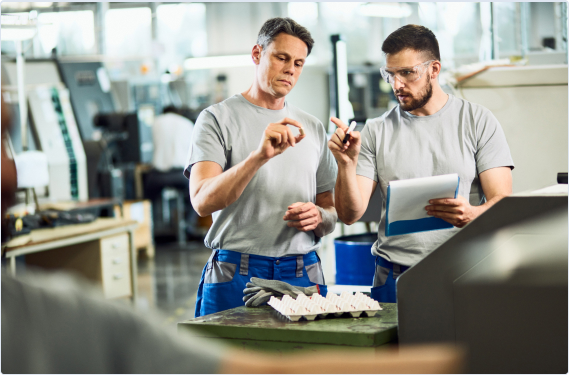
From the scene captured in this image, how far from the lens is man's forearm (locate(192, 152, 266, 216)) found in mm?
1573

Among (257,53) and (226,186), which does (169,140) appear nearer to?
(257,53)

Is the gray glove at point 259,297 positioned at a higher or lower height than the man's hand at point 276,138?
lower

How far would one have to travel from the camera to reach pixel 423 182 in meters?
1.36

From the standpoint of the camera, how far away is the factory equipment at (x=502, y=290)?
3.39 ft

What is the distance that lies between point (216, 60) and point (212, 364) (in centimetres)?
987

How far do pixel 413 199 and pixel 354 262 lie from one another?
96cm

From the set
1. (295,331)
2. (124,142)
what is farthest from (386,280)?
(124,142)

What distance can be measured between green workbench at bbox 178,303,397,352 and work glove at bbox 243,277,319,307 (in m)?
0.09

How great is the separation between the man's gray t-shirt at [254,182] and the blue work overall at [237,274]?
0.08ft

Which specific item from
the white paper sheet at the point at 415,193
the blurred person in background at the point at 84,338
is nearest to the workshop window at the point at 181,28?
the white paper sheet at the point at 415,193

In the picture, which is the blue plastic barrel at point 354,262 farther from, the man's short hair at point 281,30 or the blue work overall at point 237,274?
the man's short hair at point 281,30

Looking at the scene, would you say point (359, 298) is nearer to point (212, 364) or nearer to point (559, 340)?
point (559, 340)

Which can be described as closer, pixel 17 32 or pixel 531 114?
pixel 531 114

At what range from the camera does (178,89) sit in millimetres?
11203
